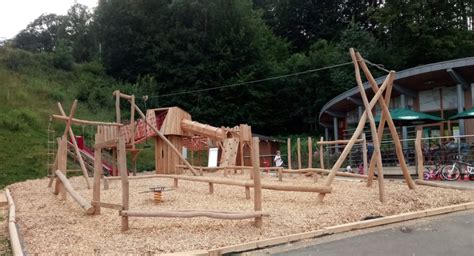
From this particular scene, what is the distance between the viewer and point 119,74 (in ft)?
131

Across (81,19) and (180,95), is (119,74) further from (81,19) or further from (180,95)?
(81,19)

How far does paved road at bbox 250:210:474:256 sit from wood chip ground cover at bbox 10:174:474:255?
0.56 metres

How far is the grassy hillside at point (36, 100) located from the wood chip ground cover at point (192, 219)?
914 centimetres

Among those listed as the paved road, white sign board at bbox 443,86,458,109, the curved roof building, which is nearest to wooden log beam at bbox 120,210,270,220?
the paved road

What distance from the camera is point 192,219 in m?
7.57

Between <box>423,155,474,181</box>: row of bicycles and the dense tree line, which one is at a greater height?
the dense tree line

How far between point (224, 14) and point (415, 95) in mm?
20706

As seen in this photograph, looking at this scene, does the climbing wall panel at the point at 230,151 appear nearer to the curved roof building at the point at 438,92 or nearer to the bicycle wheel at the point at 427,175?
the bicycle wheel at the point at 427,175

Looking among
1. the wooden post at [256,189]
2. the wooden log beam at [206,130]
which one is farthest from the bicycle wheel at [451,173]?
the wooden post at [256,189]

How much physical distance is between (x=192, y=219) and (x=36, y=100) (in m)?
24.1

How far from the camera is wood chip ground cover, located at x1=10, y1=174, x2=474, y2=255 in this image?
20.3ft

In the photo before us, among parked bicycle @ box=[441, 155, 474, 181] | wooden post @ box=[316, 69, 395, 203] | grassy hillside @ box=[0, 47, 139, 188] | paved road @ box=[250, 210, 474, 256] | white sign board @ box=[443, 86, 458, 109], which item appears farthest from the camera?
white sign board @ box=[443, 86, 458, 109]

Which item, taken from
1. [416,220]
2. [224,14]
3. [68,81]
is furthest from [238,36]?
[416,220]

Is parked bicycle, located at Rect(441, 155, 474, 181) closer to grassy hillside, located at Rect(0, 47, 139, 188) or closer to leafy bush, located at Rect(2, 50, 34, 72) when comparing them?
grassy hillside, located at Rect(0, 47, 139, 188)
